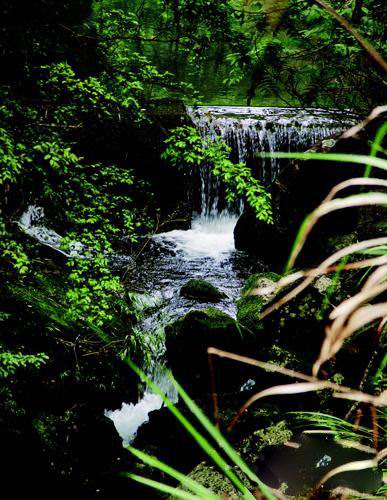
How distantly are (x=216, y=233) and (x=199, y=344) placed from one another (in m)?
5.18

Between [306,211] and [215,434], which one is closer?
[215,434]

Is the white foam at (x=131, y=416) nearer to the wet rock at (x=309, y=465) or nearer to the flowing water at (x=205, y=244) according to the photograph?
the flowing water at (x=205, y=244)

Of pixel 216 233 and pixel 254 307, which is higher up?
pixel 216 233

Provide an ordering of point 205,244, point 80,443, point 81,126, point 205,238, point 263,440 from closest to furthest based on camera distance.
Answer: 1. point 263,440
2. point 80,443
3. point 81,126
4. point 205,244
5. point 205,238

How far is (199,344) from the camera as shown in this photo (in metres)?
5.32

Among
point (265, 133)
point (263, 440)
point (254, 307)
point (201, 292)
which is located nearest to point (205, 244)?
point (201, 292)

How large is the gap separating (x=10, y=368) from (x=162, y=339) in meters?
2.68

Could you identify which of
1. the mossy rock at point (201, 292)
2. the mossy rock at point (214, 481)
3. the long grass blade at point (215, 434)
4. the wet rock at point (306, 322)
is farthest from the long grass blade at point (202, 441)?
the mossy rock at point (201, 292)

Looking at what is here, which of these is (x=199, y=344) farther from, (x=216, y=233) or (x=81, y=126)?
(x=216, y=233)

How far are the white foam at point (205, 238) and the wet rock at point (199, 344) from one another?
3.32m

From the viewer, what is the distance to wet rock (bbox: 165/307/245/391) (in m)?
5.12

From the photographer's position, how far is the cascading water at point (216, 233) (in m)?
6.81

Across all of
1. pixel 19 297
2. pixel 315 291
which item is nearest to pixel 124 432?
pixel 19 297

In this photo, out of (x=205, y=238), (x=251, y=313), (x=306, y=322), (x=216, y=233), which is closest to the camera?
(x=306, y=322)
